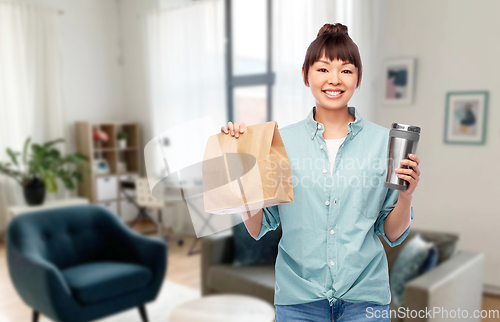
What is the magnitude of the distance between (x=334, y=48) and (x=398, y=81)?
1.51 meters

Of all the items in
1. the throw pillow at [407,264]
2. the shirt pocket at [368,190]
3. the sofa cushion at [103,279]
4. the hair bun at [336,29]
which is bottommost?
the sofa cushion at [103,279]

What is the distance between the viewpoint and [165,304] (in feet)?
8.38

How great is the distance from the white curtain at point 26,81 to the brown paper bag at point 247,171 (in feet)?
13.8

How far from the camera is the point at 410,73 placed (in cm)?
189

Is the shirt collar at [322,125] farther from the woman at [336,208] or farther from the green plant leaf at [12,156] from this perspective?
the green plant leaf at [12,156]

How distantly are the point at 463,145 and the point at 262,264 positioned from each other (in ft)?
4.50

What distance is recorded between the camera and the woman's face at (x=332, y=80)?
2.19 feet

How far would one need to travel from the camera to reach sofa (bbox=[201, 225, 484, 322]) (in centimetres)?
159

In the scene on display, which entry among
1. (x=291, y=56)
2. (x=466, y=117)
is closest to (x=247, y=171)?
(x=466, y=117)

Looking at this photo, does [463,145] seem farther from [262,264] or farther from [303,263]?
[262,264]

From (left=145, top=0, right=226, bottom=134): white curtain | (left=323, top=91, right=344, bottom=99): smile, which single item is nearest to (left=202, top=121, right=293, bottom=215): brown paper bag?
(left=323, top=91, right=344, bottom=99): smile

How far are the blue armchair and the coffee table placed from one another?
0.37 m

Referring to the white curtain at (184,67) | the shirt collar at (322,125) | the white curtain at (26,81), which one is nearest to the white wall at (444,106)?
the shirt collar at (322,125)

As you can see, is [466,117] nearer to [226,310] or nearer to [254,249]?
[226,310]
